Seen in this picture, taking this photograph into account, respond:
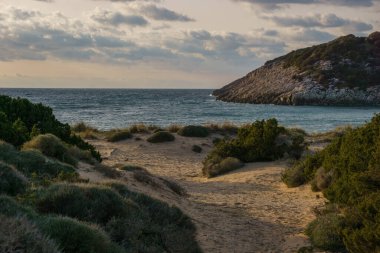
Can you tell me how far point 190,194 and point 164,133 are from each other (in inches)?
544

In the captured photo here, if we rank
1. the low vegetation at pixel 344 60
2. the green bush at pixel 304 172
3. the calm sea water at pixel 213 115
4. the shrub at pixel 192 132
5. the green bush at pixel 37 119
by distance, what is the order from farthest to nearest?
the low vegetation at pixel 344 60 < the calm sea water at pixel 213 115 < the shrub at pixel 192 132 < the green bush at pixel 37 119 < the green bush at pixel 304 172

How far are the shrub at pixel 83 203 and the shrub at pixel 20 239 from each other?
2808mm

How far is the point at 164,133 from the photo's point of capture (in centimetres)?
3017

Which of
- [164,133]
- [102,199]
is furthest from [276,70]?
[102,199]

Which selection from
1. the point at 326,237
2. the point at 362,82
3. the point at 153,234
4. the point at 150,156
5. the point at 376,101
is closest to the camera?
the point at 153,234

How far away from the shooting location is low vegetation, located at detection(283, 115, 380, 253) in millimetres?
8758

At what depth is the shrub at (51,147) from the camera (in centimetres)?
1442

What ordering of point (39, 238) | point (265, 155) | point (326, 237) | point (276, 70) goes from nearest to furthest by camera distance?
1. point (39, 238)
2. point (326, 237)
3. point (265, 155)
4. point (276, 70)

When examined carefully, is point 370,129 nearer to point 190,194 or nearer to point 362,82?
point 190,194

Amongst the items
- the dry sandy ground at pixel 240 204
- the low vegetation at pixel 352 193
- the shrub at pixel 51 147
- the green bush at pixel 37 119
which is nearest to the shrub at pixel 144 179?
the dry sandy ground at pixel 240 204

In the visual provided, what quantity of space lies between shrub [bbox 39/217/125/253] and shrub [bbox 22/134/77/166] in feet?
27.6

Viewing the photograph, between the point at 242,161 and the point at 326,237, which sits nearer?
the point at 326,237

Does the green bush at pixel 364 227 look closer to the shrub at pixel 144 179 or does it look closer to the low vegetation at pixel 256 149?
the shrub at pixel 144 179

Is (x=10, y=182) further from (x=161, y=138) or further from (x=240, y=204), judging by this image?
(x=161, y=138)
